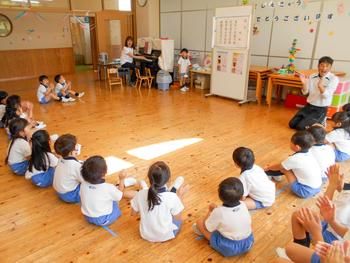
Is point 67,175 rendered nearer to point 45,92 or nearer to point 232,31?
point 45,92

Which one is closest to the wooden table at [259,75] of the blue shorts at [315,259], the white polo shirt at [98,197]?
the white polo shirt at [98,197]

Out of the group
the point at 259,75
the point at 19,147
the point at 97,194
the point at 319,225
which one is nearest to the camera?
the point at 319,225

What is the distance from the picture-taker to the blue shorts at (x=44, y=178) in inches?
103

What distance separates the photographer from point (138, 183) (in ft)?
8.87

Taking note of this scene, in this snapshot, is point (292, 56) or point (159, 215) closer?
point (159, 215)

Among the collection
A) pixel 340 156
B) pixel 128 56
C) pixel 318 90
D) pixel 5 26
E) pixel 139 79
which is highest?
pixel 5 26

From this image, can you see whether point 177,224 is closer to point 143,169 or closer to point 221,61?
point 143,169

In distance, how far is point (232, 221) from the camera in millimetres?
1676

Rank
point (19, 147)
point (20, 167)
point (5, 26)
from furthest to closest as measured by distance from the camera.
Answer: point (5, 26), point (20, 167), point (19, 147)

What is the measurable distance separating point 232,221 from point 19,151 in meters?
2.21

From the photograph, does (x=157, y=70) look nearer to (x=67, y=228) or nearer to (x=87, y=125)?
(x=87, y=125)

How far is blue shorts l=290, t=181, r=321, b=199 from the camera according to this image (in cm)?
243

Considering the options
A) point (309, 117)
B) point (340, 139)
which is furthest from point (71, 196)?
point (309, 117)

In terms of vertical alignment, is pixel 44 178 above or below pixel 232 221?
below
